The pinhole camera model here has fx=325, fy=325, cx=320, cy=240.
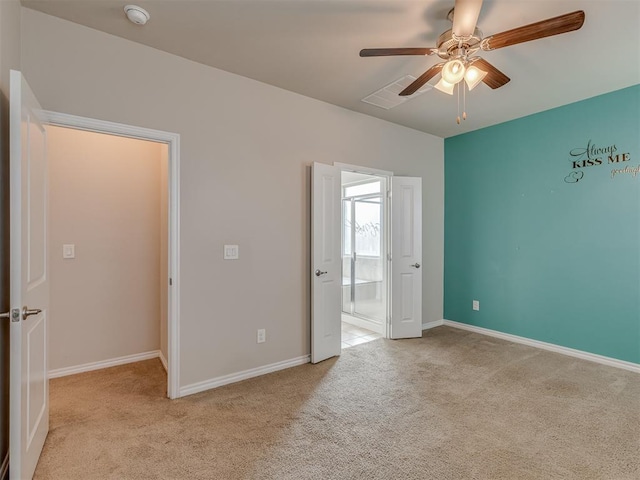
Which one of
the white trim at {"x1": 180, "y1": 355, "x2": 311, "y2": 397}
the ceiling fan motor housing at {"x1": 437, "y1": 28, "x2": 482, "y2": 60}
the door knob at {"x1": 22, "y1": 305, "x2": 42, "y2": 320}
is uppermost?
the ceiling fan motor housing at {"x1": 437, "y1": 28, "x2": 482, "y2": 60}

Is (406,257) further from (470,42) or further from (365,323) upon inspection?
(470,42)

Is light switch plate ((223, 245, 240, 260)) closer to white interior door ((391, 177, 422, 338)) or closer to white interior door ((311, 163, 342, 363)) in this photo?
white interior door ((311, 163, 342, 363))

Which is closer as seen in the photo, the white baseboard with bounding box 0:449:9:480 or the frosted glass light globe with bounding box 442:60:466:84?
the white baseboard with bounding box 0:449:9:480

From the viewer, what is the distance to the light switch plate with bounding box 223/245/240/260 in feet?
9.47

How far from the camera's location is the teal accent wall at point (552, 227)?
3.23 meters

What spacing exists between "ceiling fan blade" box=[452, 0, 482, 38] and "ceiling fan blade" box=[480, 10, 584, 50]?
149mm

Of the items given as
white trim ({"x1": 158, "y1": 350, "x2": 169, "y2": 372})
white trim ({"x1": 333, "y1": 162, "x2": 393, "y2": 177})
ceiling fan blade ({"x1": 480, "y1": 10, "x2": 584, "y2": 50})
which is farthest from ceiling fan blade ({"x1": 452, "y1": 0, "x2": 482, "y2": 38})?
white trim ({"x1": 158, "y1": 350, "x2": 169, "y2": 372})

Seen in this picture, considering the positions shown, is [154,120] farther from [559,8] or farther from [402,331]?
[402,331]

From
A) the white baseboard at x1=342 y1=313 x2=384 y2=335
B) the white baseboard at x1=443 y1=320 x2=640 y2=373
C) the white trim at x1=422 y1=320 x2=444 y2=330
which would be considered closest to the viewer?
the white baseboard at x1=443 y1=320 x2=640 y2=373

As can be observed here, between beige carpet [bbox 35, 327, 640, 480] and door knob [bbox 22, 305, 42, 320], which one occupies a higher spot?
door knob [bbox 22, 305, 42, 320]

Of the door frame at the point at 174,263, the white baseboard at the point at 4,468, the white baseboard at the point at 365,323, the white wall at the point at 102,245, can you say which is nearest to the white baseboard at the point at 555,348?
the white baseboard at the point at 365,323

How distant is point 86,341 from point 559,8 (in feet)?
15.4

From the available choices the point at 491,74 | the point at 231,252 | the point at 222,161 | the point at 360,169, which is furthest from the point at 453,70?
the point at 231,252

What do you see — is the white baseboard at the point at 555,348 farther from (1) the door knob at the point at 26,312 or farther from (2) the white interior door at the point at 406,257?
(1) the door knob at the point at 26,312
